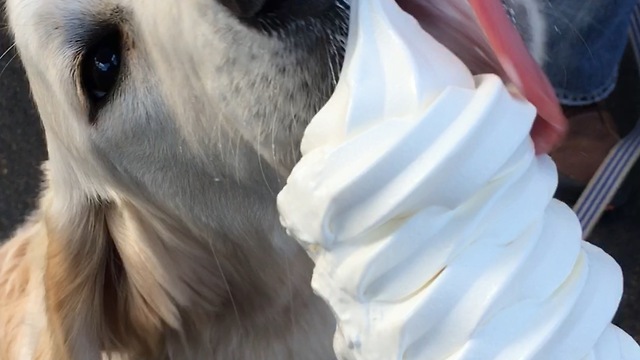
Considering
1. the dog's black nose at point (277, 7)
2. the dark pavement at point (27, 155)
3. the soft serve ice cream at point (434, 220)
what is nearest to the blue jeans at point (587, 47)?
the dark pavement at point (27, 155)

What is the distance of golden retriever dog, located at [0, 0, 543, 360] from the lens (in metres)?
0.94

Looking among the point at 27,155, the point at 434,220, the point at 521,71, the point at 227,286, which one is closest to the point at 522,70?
the point at 521,71

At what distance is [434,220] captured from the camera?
0.74 meters

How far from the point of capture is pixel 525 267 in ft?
2.44

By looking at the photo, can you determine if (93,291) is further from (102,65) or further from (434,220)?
(434,220)

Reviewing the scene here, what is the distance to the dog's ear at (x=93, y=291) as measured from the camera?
4.52 ft

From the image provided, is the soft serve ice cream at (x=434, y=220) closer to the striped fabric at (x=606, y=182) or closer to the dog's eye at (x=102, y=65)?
the dog's eye at (x=102, y=65)

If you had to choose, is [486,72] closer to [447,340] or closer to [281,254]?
[447,340]

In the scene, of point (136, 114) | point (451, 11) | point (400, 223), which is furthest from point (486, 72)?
point (136, 114)

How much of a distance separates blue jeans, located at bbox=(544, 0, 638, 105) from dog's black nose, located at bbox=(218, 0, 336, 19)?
84 cm

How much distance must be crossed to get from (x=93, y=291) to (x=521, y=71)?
89 cm

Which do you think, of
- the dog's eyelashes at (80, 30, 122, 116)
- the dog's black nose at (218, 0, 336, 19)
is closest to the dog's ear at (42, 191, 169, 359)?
the dog's eyelashes at (80, 30, 122, 116)

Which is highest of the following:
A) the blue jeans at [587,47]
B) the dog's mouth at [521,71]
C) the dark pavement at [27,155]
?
the dog's mouth at [521,71]

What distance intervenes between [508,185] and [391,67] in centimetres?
15
